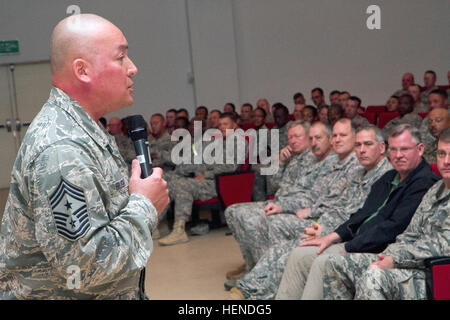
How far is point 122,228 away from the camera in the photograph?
3.40ft

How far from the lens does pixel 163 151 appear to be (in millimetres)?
7102

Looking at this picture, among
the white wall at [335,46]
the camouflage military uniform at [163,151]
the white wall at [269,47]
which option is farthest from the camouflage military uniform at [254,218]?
the white wall at [335,46]

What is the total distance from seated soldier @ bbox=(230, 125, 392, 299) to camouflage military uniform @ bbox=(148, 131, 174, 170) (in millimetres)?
3432

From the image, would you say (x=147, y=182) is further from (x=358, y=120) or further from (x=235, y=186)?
(x=358, y=120)

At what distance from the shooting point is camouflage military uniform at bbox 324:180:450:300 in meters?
2.69

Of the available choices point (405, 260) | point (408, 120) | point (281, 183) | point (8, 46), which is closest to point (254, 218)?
point (281, 183)

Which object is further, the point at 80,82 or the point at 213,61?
the point at 213,61

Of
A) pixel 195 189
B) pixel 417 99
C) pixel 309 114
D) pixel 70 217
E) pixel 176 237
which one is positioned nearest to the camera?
pixel 70 217

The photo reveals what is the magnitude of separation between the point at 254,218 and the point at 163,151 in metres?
2.98

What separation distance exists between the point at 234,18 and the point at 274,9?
2.60 feet

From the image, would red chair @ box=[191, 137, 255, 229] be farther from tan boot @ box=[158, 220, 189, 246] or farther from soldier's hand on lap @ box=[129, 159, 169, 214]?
soldier's hand on lap @ box=[129, 159, 169, 214]
